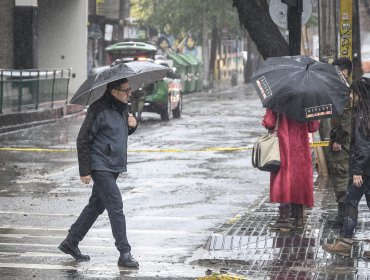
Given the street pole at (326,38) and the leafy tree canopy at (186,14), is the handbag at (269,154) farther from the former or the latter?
the leafy tree canopy at (186,14)

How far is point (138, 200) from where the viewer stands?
14336mm

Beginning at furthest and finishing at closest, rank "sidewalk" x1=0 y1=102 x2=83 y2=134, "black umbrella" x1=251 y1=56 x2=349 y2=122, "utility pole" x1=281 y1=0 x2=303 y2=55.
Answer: "sidewalk" x1=0 y1=102 x2=83 y2=134 → "utility pole" x1=281 y1=0 x2=303 y2=55 → "black umbrella" x1=251 y1=56 x2=349 y2=122

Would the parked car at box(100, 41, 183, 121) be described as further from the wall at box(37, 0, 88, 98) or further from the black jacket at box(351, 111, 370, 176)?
the black jacket at box(351, 111, 370, 176)

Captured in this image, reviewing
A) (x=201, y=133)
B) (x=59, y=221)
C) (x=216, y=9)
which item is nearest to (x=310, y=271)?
(x=59, y=221)

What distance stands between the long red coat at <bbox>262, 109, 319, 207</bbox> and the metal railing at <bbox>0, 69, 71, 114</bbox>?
1597 cm

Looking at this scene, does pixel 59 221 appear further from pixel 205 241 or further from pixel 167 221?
pixel 205 241

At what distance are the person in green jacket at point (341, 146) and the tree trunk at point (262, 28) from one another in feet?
8.51

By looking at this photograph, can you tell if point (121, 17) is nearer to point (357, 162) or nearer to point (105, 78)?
point (105, 78)

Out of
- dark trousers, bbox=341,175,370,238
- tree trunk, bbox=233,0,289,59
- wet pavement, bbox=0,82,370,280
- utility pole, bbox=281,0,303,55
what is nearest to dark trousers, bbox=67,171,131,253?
wet pavement, bbox=0,82,370,280

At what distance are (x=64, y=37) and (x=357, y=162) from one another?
33434 millimetres

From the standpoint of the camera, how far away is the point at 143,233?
11.6 metres

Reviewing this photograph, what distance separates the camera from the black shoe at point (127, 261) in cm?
952

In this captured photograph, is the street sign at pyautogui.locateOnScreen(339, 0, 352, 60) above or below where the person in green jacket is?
above

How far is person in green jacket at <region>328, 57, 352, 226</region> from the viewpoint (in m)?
11.5
